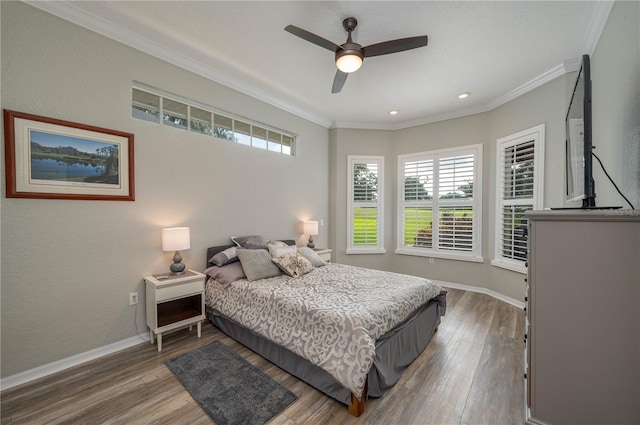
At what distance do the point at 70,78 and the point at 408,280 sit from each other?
3734 millimetres

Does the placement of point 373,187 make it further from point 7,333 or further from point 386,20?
point 7,333

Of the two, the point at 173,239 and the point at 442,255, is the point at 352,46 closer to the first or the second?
the point at 173,239

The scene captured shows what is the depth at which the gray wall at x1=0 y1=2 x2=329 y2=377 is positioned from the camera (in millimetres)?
1977

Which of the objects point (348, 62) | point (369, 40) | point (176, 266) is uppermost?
point (369, 40)

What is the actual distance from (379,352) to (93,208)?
9.16ft

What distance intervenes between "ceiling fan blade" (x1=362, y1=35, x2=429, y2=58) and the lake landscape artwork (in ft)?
8.47

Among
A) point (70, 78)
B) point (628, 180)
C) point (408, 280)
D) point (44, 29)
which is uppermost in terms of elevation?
point (44, 29)

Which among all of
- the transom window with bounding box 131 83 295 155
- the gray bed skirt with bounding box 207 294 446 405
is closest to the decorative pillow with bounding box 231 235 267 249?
the gray bed skirt with bounding box 207 294 446 405

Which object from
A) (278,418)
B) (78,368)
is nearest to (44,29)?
(78,368)

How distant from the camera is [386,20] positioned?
227 centimetres

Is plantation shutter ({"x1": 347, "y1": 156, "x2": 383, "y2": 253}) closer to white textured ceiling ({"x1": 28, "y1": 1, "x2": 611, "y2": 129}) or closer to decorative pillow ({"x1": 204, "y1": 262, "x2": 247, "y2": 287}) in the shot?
white textured ceiling ({"x1": 28, "y1": 1, "x2": 611, "y2": 129})

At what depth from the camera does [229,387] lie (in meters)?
1.94

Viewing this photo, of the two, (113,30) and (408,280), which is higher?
(113,30)

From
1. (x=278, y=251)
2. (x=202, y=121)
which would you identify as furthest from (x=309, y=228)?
(x=202, y=121)
